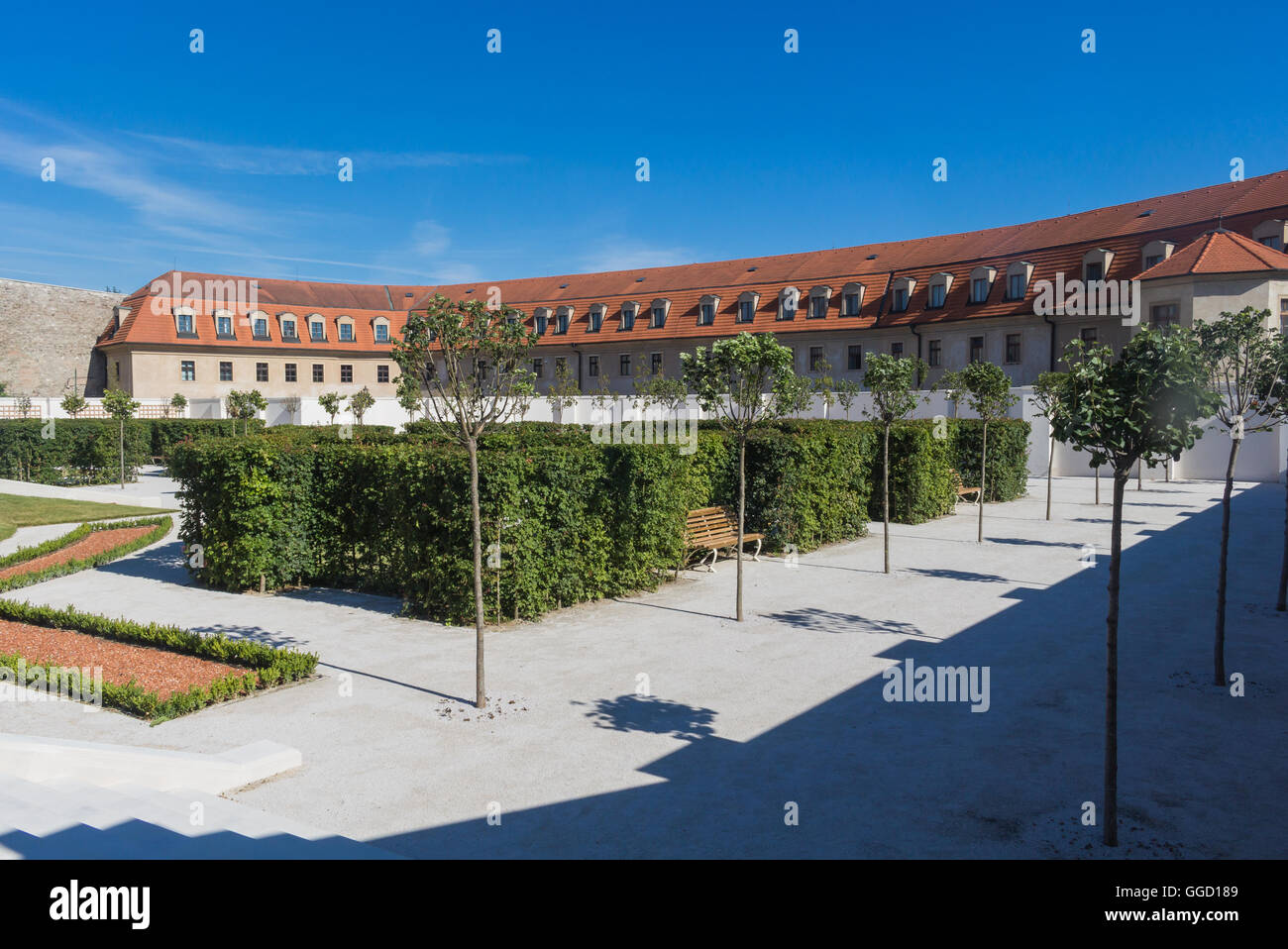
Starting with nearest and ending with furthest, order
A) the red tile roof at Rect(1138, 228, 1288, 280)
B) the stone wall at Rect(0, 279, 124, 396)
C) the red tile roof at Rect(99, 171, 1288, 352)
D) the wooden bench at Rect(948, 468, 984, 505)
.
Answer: the wooden bench at Rect(948, 468, 984, 505) < the red tile roof at Rect(1138, 228, 1288, 280) < the red tile roof at Rect(99, 171, 1288, 352) < the stone wall at Rect(0, 279, 124, 396)

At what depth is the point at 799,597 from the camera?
43.3 ft

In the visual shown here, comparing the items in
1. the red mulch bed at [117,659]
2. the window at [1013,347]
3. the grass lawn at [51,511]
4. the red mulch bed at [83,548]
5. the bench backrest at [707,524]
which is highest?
the window at [1013,347]

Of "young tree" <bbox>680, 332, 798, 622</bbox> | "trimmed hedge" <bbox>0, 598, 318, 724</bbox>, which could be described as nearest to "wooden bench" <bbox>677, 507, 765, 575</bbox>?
"young tree" <bbox>680, 332, 798, 622</bbox>

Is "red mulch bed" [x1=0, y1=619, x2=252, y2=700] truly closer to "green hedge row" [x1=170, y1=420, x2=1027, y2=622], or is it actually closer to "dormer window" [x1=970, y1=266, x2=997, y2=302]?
"green hedge row" [x1=170, y1=420, x2=1027, y2=622]

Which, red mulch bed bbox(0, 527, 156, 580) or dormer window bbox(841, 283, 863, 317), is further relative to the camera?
dormer window bbox(841, 283, 863, 317)

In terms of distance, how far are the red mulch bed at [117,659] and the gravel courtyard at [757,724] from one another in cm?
78

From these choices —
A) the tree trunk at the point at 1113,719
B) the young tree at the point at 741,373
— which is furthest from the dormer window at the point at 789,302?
the tree trunk at the point at 1113,719

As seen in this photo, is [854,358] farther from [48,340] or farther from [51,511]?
[48,340]

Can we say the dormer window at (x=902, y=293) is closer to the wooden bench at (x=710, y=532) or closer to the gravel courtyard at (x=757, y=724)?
the wooden bench at (x=710, y=532)

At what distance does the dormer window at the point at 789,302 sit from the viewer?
50.9 m

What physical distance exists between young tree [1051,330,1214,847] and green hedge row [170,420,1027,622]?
268 inches

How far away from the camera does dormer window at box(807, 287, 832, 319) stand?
5018 centimetres
